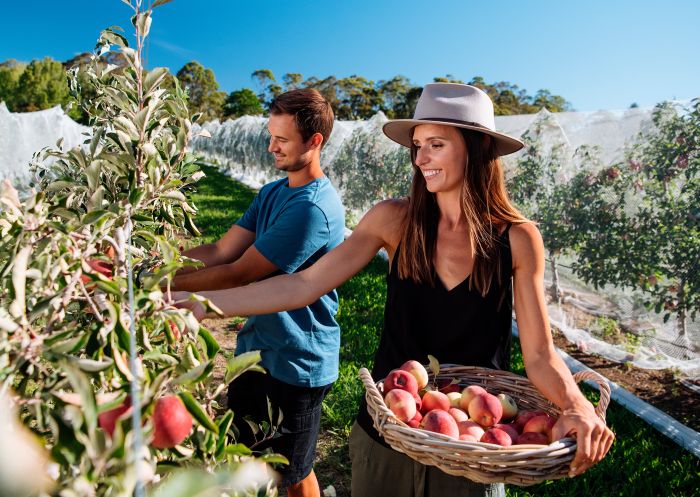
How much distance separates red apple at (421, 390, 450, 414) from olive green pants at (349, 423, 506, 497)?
22cm

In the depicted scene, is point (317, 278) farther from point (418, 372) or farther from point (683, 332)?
point (683, 332)

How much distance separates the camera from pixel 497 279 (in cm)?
168

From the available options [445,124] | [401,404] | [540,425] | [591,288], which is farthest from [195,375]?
[591,288]

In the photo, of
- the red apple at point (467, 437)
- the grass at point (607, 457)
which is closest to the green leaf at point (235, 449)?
the red apple at point (467, 437)

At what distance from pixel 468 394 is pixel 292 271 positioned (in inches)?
32.6

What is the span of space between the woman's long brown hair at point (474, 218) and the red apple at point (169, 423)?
1.08m

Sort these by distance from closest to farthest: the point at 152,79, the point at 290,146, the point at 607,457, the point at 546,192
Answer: the point at 152,79, the point at 290,146, the point at 607,457, the point at 546,192

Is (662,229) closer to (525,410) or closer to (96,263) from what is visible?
(525,410)

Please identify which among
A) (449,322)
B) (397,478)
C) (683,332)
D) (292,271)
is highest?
(292,271)

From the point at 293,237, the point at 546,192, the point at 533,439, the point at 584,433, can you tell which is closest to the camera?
the point at 584,433

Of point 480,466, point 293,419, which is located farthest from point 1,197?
point 293,419

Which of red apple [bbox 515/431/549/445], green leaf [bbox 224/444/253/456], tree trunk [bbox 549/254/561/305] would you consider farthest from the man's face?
tree trunk [bbox 549/254/561/305]

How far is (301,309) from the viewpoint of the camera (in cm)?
215

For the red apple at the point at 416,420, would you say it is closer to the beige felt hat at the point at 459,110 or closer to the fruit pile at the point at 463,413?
the fruit pile at the point at 463,413
